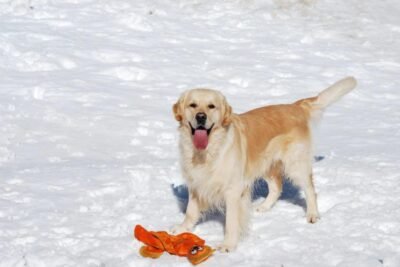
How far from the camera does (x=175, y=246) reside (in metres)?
4.59

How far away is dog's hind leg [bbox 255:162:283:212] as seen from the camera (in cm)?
569

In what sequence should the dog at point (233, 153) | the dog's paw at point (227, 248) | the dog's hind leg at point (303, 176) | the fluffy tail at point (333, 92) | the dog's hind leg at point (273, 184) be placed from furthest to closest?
the fluffy tail at point (333, 92) → the dog's hind leg at point (273, 184) → the dog's hind leg at point (303, 176) → the dog at point (233, 153) → the dog's paw at point (227, 248)

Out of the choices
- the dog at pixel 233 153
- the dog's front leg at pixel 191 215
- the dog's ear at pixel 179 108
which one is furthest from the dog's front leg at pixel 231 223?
the dog's ear at pixel 179 108

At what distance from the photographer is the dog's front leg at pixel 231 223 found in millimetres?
4695

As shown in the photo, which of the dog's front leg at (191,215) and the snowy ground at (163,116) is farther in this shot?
the dog's front leg at (191,215)

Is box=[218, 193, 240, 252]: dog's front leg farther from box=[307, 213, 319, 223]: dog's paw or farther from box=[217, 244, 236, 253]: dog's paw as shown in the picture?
box=[307, 213, 319, 223]: dog's paw

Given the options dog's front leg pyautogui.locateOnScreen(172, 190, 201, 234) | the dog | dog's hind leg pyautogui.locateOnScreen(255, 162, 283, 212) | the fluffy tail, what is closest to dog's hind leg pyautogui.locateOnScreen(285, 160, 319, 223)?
the dog

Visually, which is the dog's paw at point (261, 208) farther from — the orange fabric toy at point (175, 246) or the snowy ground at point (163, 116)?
the orange fabric toy at point (175, 246)

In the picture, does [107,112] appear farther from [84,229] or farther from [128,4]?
[128,4]

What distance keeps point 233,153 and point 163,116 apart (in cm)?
354

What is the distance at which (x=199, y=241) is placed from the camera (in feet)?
15.4

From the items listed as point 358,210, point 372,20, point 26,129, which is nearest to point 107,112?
point 26,129

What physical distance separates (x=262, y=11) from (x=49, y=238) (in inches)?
370

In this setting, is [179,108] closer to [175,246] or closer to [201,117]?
[201,117]
